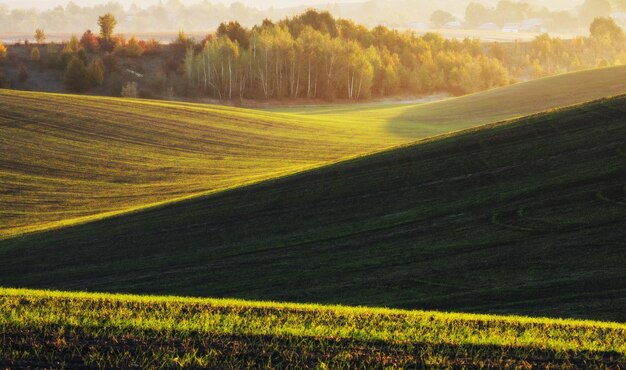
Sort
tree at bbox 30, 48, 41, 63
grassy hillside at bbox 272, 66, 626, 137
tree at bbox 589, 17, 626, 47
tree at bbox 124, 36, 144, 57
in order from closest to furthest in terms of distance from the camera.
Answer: grassy hillside at bbox 272, 66, 626, 137 → tree at bbox 30, 48, 41, 63 → tree at bbox 124, 36, 144, 57 → tree at bbox 589, 17, 626, 47

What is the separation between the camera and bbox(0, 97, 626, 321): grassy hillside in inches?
686

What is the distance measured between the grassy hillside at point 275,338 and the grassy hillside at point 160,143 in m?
21.6

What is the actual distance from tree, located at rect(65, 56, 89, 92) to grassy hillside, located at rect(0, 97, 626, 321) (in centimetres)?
6956

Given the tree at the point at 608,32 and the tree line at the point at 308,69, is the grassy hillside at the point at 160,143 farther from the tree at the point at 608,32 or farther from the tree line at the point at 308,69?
the tree at the point at 608,32

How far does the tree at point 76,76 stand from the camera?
9425 centimetres

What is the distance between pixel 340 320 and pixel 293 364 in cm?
212

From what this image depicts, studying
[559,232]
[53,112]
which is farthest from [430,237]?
[53,112]

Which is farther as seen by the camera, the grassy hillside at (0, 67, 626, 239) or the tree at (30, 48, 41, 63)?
the tree at (30, 48, 41, 63)

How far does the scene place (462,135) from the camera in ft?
104

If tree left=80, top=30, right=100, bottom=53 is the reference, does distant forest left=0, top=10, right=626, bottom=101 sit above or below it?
below

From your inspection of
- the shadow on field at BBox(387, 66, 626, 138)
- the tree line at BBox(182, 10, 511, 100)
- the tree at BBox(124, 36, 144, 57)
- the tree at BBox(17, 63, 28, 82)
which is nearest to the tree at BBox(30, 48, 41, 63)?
the tree at BBox(17, 63, 28, 82)

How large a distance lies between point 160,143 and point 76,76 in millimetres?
46675

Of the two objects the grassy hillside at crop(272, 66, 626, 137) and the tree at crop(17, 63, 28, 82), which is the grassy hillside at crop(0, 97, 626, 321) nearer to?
the grassy hillside at crop(272, 66, 626, 137)

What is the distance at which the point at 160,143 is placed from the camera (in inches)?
2089
